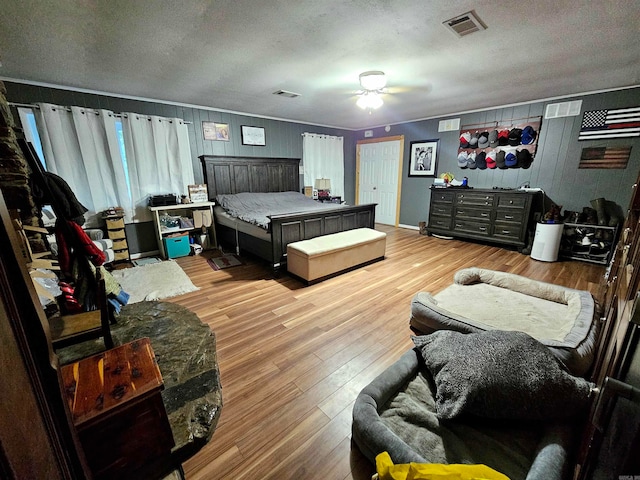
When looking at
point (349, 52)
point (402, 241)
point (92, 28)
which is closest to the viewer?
point (92, 28)

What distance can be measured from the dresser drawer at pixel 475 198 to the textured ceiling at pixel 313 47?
5.14 feet

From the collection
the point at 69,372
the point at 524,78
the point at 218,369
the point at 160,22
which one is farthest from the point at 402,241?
the point at 69,372

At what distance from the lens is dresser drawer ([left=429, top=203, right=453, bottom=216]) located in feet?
16.5

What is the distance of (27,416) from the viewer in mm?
488

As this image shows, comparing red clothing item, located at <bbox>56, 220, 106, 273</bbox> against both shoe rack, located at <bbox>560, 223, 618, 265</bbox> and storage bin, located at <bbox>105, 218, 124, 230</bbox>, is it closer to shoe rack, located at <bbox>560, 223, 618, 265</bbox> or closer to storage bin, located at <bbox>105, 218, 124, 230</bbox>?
storage bin, located at <bbox>105, 218, 124, 230</bbox>

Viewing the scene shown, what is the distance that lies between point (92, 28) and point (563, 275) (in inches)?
212

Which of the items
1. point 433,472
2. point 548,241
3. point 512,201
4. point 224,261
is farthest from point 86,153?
point 548,241

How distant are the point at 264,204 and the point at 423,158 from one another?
3.53 m

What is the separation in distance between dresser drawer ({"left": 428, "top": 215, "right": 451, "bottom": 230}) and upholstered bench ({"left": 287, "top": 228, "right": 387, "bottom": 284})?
6.41ft

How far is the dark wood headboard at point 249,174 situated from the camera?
4.60 meters

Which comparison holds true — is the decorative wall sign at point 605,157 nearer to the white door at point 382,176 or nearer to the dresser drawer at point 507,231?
the dresser drawer at point 507,231

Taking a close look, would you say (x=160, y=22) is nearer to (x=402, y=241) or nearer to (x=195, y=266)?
(x=195, y=266)

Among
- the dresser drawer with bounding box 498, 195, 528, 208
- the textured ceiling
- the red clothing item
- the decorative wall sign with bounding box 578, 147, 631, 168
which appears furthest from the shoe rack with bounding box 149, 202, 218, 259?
the decorative wall sign with bounding box 578, 147, 631, 168

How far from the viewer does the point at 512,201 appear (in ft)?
14.0
